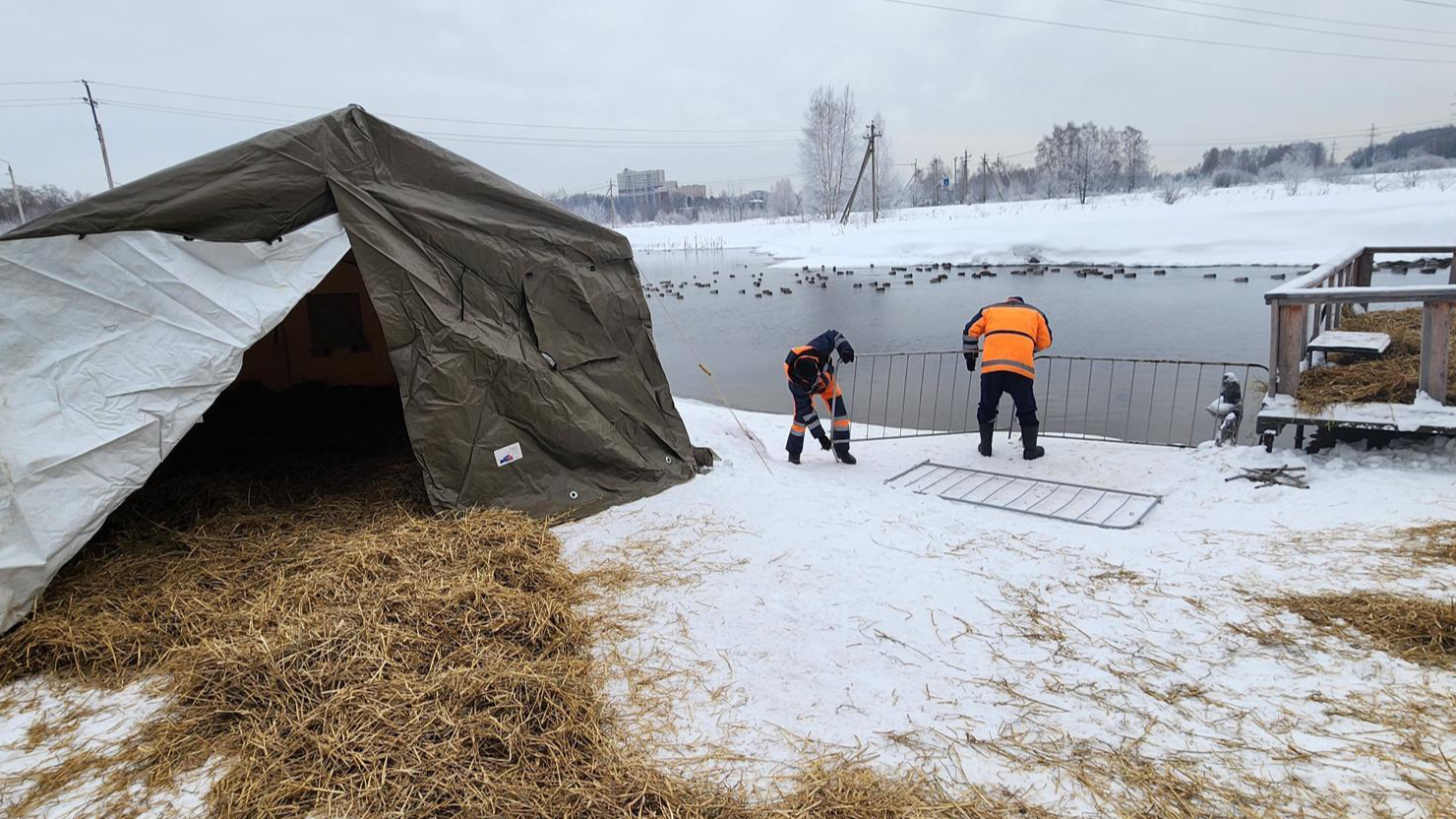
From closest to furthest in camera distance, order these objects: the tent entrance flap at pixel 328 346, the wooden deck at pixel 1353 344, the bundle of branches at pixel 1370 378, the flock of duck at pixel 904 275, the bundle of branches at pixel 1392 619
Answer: the bundle of branches at pixel 1392 619
the bundle of branches at pixel 1370 378
the wooden deck at pixel 1353 344
the tent entrance flap at pixel 328 346
the flock of duck at pixel 904 275

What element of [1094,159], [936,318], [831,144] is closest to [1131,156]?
[1094,159]

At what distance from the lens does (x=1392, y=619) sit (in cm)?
324

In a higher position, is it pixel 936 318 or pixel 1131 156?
pixel 1131 156

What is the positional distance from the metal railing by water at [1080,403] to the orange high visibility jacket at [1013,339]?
84cm

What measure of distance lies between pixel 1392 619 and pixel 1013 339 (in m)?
3.97

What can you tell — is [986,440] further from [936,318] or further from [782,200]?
[782,200]

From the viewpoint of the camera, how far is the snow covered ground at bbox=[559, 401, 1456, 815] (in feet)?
8.52

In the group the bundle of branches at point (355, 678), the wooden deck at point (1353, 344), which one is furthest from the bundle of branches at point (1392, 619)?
the wooden deck at point (1353, 344)

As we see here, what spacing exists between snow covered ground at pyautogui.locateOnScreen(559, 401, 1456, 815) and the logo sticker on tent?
628mm

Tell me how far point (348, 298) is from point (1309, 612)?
307 inches

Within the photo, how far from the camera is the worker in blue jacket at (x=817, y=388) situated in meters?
6.94

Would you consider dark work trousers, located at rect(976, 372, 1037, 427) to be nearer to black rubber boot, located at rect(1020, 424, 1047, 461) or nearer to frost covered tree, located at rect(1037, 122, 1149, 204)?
black rubber boot, located at rect(1020, 424, 1047, 461)

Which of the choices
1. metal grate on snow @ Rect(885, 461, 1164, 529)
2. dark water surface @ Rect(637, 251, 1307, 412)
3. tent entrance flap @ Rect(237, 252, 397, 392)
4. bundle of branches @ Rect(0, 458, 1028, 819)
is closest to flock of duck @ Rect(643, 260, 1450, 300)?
dark water surface @ Rect(637, 251, 1307, 412)

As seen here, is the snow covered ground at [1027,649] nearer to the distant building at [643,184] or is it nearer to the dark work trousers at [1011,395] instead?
the dark work trousers at [1011,395]
